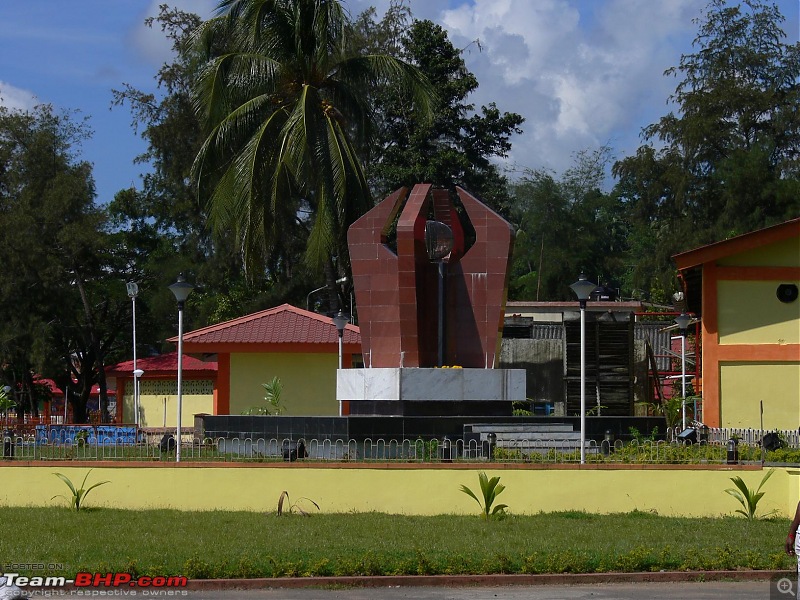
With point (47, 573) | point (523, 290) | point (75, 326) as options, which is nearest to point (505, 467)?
point (47, 573)

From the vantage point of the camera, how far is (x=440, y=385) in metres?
18.9

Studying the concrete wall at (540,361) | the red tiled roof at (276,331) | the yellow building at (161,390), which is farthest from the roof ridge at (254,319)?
the yellow building at (161,390)

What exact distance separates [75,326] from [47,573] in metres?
30.9

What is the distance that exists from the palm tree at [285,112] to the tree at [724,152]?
17225 millimetres

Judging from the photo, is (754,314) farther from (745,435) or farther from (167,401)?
(167,401)

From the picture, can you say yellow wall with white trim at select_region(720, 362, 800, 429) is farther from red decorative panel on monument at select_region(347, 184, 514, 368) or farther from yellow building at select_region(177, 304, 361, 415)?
yellow building at select_region(177, 304, 361, 415)

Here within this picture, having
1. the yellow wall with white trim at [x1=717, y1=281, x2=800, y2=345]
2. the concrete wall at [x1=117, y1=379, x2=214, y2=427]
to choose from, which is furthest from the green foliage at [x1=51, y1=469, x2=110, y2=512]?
the concrete wall at [x1=117, y1=379, x2=214, y2=427]

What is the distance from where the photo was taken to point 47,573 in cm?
1042

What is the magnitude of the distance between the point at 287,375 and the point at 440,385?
12046 mm

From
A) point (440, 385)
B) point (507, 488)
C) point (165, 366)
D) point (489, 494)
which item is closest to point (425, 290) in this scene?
point (440, 385)

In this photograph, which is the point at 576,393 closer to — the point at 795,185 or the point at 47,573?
the point at 795,185

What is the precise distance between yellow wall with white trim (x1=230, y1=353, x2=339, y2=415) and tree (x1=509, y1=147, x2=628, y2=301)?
23.8m

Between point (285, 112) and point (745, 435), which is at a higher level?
point (285, 112)

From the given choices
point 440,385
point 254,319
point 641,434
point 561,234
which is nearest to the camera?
point 641,434
